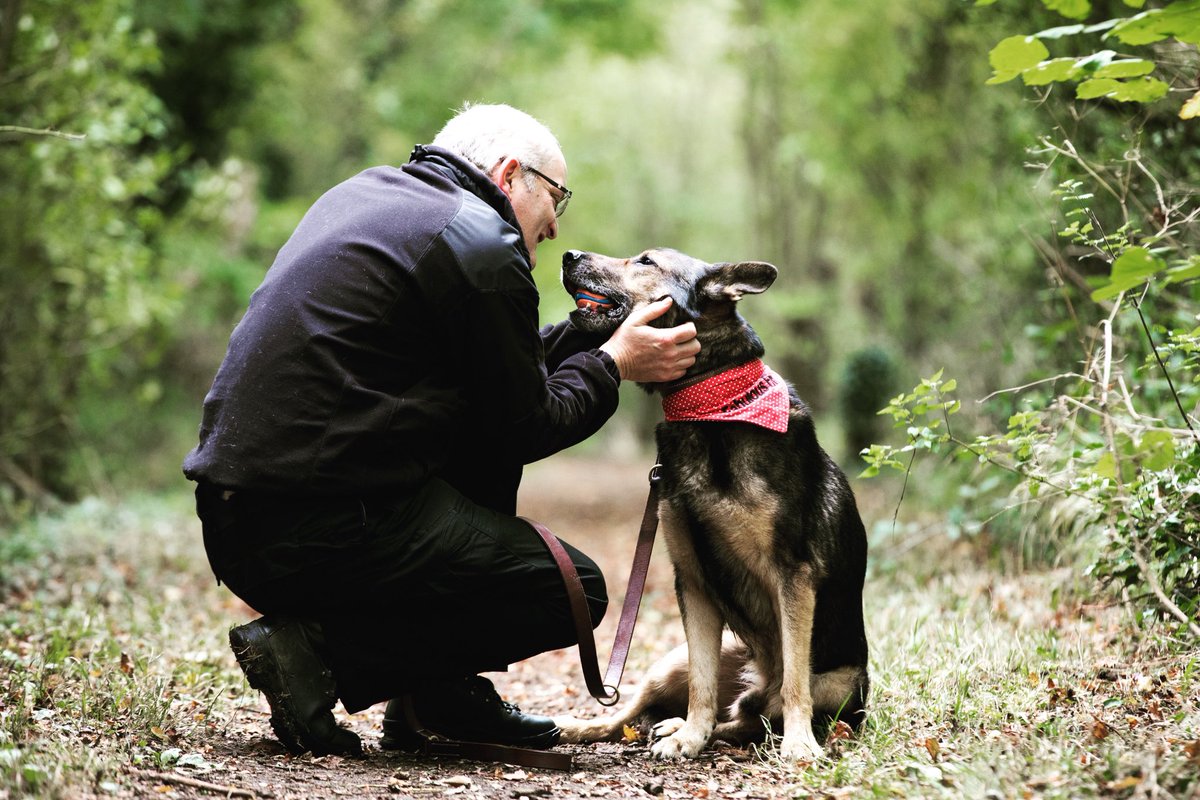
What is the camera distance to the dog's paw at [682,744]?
3666 millimetres

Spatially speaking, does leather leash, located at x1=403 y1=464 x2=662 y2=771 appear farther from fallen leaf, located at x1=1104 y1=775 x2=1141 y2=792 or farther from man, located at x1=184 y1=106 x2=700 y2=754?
fallen leaf, located at x1=1104 y1=775 x2=1141 y2=792

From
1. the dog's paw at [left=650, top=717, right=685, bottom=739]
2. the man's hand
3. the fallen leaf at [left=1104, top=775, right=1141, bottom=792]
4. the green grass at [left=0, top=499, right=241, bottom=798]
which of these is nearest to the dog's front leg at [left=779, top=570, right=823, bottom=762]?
the dog's paw at [left=650, top=717, right=685, bottom=739]

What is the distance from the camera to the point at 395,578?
3.39 meters

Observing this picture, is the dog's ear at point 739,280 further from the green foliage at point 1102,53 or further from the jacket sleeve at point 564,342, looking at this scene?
the green foliage at point 1102,53

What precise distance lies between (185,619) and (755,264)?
3.86m

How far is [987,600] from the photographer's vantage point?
5.56 meters

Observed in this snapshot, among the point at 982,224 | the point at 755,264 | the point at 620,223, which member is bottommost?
the point at 620,223

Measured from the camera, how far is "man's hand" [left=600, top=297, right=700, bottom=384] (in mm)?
3771

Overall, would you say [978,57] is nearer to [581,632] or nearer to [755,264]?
[755,264]

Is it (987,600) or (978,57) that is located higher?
(978,57)

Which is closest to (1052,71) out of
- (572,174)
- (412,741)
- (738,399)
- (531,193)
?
(738,399)

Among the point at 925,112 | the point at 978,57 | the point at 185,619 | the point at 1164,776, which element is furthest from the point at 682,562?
the point at 925,112

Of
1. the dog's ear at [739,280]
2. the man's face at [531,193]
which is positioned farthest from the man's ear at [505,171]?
the dog's ear at [739,280]

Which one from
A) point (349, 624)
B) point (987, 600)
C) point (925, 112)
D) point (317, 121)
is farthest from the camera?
point (317, 121)
